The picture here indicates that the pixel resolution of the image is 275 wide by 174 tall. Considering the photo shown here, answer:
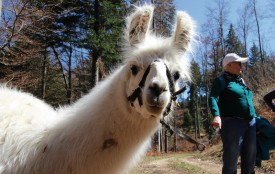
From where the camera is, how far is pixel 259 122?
4.27 metres

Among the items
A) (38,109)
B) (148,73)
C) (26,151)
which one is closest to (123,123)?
(148,73)

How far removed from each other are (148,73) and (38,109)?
53.6 inches

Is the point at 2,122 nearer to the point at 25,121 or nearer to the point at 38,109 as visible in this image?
the point at 25,121

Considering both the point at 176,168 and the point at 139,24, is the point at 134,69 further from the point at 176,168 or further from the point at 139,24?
the point at 176,168

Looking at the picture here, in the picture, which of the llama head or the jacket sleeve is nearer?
the llama head

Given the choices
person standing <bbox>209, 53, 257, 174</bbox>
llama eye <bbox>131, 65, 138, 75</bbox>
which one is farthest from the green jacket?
llama eye <bbox>131, 65, 138, 75</bbox>

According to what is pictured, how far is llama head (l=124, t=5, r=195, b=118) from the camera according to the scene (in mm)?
2287

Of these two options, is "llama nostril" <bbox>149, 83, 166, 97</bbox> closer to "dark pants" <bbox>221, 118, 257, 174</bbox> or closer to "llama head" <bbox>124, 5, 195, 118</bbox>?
"llama head" <bbox>124, 5, 195, 118</bbox>

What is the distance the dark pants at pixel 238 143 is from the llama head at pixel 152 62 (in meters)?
1.32

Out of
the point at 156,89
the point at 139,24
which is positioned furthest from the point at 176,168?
the point at 156,89

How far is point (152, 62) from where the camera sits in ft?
8.29

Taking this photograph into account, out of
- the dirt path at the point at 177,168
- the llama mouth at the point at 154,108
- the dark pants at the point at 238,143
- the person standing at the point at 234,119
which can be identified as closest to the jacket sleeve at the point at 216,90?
the person standing at the point at 234,119

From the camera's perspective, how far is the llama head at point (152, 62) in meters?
2.29

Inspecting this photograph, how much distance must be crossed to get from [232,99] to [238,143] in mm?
596
